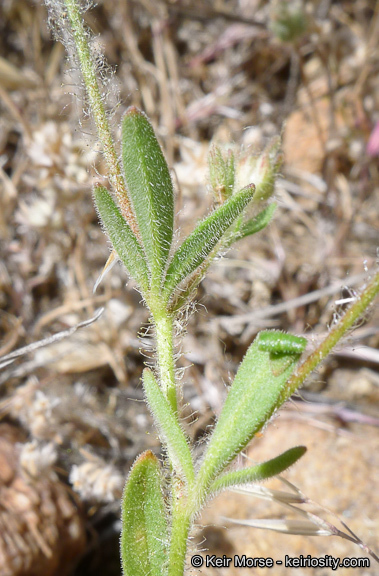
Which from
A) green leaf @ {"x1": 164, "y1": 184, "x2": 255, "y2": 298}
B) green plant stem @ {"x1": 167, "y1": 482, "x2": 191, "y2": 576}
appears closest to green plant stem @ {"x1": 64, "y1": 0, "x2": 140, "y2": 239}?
green leaf @ {"x1": 164, "y1": 184, "x2": 255, "y2": 298}

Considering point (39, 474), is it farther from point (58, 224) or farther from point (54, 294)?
point (58, 224)

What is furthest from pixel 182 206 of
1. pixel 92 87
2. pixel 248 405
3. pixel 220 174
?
pixel 248 405

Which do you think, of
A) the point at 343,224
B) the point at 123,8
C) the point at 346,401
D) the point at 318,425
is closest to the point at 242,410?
the point at 318,425

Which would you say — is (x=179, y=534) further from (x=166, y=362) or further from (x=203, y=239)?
(x=203, y=239)

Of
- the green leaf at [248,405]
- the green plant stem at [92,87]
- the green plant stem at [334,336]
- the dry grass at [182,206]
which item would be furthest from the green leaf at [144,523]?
the dry grass at [182,206]

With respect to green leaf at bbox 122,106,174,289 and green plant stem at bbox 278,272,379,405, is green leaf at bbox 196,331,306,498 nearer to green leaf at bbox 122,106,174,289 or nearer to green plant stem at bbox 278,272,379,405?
green plant stem at bbox 278,272,379,405

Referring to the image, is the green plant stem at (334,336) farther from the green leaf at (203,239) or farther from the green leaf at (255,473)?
the green leaf at (203,239)
